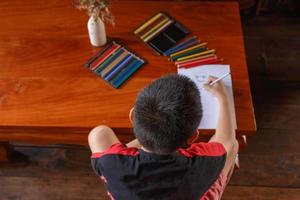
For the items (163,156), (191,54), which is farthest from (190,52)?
(163,156)

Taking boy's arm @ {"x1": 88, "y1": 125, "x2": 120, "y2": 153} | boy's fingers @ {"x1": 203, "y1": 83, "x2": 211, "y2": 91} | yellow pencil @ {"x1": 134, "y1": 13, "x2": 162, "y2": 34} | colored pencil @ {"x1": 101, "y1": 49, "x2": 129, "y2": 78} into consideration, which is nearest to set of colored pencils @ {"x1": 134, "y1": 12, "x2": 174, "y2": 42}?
yellow pencil @ {"x1": 134, "y1": 13, "x2": 162, "y2": 34}

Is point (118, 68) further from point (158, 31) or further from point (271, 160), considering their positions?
point (271, 160)

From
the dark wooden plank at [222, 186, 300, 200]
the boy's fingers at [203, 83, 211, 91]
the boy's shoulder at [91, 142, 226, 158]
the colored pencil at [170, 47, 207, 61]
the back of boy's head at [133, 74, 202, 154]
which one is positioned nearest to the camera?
the back of boy's head at [133, 74, 202, 154]

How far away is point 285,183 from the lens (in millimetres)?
1713

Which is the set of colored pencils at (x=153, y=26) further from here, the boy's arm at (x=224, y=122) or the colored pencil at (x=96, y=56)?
the boy's arm at (x=224, y=122)

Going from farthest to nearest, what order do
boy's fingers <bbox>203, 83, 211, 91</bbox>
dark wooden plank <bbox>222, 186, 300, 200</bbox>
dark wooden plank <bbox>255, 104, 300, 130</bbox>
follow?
dark wooden plank <bbox>255, 104, 300, 130</bbox> → dark wooden plank <bbox>222, 186, 300, 200</bbox> → boy's fingers <bbox>203, 83, 211, 91</bbox>

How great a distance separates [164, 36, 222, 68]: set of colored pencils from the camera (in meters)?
1.33

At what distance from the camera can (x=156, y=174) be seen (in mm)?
894

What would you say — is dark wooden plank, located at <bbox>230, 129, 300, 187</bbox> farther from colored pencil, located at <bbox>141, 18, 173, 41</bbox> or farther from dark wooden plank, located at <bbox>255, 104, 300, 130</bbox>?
colored pencil, located at <bbox>141, 18, 173, 41</bbox>

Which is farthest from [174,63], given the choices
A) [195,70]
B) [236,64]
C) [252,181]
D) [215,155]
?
[252,181]

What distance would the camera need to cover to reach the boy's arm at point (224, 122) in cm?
113

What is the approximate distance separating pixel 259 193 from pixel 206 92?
702mm

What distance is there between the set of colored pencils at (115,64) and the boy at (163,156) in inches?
13.9

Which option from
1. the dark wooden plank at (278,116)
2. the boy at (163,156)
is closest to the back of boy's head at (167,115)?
the boy at (163,156)
